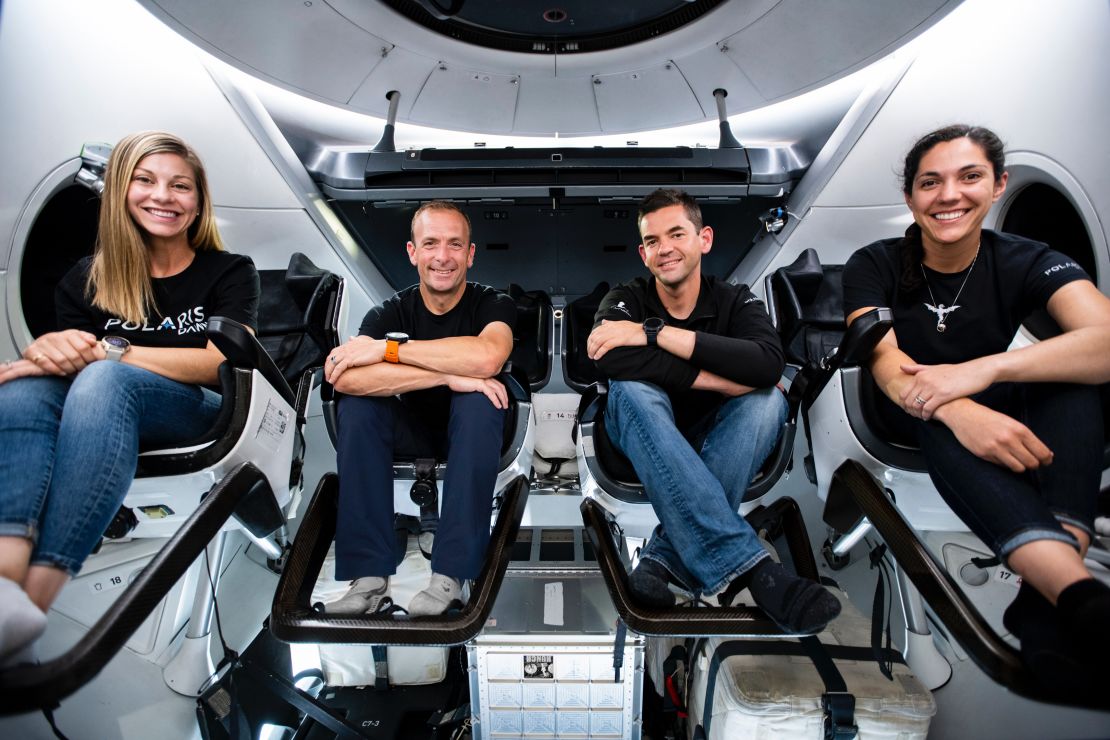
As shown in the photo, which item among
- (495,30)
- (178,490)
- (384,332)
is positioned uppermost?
(495,30)

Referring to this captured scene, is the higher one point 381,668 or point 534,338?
point 534,338

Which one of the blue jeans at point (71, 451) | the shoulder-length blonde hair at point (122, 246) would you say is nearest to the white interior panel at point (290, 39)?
the shoulder-length blonde hair at point (122, 246)

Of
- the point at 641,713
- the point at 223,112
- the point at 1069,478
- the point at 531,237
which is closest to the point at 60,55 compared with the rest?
the point at 223,112

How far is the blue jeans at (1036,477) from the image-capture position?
3.77 ft

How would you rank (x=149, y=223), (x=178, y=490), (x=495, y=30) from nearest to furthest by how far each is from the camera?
(x=178, y=490) → (x=149, y=223) → (x=495, y=30)

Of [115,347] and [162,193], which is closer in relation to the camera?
[115,347]

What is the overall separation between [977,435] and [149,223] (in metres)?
2.31

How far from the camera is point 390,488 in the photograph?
62.7 inches

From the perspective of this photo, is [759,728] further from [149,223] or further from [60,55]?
[60,55]

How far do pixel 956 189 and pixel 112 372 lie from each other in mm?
2287

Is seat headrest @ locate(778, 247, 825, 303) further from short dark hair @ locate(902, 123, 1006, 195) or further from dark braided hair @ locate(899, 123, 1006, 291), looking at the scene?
short dark hair @ locate(902, 123, 1006, 195)

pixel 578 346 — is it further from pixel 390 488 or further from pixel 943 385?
pixel 943 385

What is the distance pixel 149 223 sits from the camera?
5.30ft

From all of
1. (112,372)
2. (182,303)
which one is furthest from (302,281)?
(112,372)
